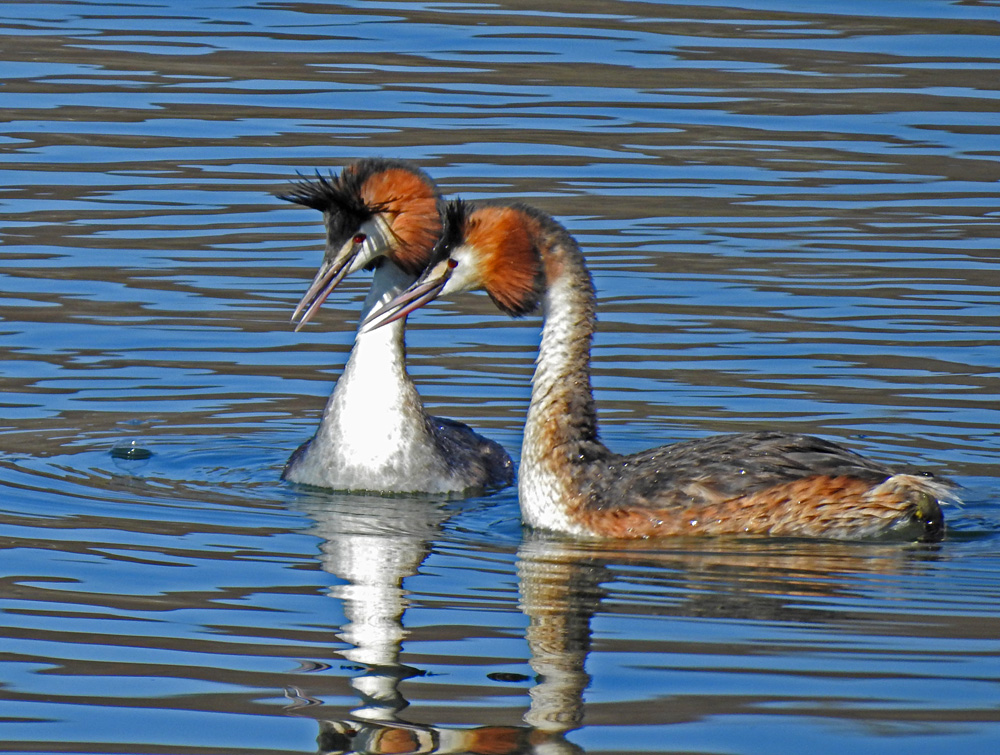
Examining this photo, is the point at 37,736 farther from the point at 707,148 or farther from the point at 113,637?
the point at 707,148

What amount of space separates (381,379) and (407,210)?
0.79m

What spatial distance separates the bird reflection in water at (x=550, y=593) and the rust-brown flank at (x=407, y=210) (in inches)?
45.8

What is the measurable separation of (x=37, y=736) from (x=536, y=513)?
296 cm

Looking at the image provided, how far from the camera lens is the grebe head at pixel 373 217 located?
9.40 m

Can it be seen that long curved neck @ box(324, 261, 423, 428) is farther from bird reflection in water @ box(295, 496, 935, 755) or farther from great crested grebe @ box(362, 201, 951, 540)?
great crested grebe @ box(362, 201, 951, 540)

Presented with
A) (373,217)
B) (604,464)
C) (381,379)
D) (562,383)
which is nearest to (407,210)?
(373,217)

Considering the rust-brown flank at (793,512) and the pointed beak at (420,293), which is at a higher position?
the pointed beak at (420,293)

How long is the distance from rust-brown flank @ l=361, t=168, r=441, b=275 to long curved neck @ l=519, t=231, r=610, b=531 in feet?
3.86

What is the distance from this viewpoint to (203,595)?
23.7ft

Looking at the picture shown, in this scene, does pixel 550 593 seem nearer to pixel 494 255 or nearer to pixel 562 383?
pixel 562 383

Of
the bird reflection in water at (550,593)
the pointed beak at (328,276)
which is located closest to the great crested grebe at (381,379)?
the pointed beak at (328,276)

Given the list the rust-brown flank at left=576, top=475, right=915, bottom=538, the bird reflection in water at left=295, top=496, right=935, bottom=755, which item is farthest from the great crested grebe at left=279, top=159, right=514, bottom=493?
the rust-brown flank at left=576, top=475, right=915, bottom=538

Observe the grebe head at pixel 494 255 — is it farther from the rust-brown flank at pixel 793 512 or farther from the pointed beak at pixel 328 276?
the rust-brown flank at pixel 793 512

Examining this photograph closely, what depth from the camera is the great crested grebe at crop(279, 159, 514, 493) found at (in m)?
9.28
